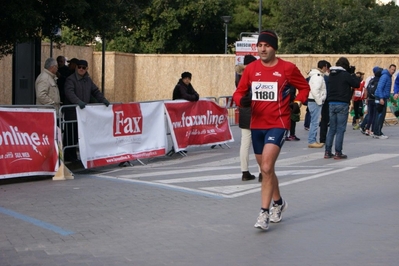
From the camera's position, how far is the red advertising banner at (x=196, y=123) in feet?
50.5

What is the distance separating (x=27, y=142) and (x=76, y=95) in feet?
7.74

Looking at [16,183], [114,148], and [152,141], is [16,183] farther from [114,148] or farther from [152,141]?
[152,141]

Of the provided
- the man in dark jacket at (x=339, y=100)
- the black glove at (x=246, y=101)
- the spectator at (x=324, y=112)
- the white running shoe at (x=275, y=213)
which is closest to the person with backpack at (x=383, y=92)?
the spectator at (x=324, y=112)

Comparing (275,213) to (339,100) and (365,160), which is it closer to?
(339,100)

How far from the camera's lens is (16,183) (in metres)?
11.8

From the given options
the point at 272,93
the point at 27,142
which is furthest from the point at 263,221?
the point at 27,142

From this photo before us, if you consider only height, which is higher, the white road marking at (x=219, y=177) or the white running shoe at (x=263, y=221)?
the white running shoe at (x=263, y=221)

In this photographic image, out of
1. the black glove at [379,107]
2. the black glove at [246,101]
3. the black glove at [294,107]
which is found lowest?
the black glove at [379,107]

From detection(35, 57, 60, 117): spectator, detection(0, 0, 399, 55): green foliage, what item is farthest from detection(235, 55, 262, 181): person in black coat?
detection(0, 0, 399, 55): green foliage

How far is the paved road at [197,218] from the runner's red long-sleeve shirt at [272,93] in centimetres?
115

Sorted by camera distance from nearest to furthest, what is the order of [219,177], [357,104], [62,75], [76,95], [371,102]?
[219,177] < [76,95] < [62,75] < [371,102] < [357,104]

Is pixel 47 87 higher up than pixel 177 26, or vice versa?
pixel 177 26

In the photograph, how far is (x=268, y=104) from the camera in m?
8.20

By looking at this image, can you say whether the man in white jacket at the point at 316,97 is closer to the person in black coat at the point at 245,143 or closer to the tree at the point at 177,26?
the person in black coat at the point at 245,143
